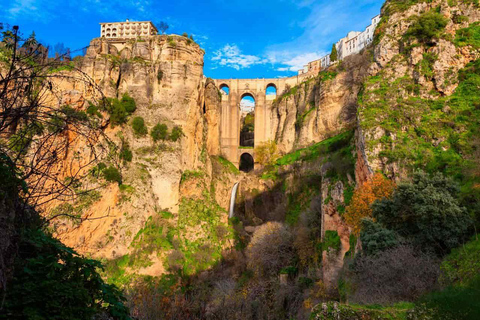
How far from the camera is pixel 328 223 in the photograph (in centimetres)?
2027

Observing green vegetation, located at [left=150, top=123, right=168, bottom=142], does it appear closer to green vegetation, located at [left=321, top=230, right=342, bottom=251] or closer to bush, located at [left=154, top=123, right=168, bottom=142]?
bush, located at [left=154, top=123, right=168, bottom=142]

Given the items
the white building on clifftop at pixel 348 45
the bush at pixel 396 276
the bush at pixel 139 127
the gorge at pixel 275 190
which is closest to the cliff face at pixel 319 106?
the gorge at pixel 275 190

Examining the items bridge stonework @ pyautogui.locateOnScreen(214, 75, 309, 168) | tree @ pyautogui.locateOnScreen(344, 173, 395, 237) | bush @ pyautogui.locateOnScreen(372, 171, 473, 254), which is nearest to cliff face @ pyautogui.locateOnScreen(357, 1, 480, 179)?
tree @ pyautogui.locateOnScreen(344, 173, 395, 237)

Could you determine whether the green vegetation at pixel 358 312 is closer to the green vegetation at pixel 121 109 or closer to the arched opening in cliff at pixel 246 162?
the green vegetation at pixel 121 109

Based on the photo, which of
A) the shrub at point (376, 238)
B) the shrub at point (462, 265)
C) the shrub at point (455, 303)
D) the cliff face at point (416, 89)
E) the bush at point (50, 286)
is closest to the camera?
the bush at point (50, 286)

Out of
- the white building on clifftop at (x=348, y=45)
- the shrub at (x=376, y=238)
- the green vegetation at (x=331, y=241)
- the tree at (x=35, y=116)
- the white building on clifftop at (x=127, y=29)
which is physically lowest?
the green vegetation at (x=331, y=241)

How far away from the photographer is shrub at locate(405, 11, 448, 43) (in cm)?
2056

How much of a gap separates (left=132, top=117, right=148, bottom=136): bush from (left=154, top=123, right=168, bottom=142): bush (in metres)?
0.62

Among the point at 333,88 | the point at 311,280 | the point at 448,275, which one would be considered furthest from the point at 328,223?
the point at 333,88

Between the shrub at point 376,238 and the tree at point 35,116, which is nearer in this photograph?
the tree at point 35,116

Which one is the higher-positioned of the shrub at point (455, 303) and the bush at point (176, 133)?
the bush at point (176, 133)

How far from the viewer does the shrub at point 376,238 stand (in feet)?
38.7

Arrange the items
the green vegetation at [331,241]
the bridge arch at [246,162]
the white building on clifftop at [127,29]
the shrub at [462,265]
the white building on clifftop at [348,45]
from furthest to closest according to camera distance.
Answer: the white building on clifftop at [127,29] < the white building on clifftop at [348,45] < the bridge arch at [246,162] < the green vegetation at [331,241] < the shrub at [462,265]

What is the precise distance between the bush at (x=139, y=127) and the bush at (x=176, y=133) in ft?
6.89
